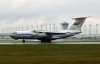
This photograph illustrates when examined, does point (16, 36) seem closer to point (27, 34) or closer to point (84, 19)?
point (27, 34)

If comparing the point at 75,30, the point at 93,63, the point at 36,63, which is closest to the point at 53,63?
the point at 36,63

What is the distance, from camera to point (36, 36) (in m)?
90.1

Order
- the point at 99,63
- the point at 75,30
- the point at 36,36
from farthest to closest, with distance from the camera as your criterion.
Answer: the point at 75,30, the point at 36,36, the point at 99,63

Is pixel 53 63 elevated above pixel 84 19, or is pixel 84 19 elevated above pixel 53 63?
pixel 84 19

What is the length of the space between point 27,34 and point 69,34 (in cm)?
1458

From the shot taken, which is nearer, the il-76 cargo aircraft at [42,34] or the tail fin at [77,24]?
the il-76 cargo aircraft at [42,34]

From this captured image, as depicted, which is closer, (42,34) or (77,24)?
(42,34)

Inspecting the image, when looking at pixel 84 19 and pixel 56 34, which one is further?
pixel 84 19

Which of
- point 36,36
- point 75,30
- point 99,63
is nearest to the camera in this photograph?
point 99,63

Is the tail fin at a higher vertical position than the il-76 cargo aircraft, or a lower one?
higher

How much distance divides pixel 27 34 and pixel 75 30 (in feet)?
58.0

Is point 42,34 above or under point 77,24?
under

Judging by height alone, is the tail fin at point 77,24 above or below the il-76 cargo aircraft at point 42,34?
above

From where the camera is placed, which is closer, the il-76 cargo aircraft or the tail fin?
the il-76 cargo aircraft
